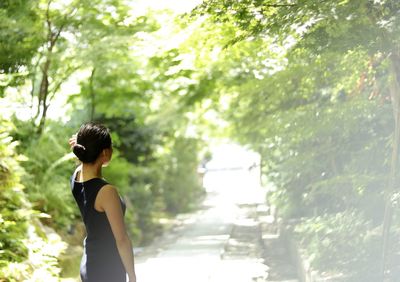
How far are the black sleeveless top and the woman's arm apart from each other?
5 cm

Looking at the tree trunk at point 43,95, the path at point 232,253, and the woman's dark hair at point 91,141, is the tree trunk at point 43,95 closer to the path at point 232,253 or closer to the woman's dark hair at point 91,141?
the path at point 232,253

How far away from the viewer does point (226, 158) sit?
22.3 feet

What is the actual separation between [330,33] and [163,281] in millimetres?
1697

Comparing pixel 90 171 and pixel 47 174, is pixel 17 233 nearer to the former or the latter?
pixel 47 174

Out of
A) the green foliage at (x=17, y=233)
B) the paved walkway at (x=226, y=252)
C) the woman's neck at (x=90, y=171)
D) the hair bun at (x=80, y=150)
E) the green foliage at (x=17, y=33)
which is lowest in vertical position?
the paved walkway at (x=226, y=252)

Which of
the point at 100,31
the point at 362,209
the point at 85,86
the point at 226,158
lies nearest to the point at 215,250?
the point at 362,209

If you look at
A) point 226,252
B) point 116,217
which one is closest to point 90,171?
point 116,217

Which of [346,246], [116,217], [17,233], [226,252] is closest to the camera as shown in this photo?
[116,217]

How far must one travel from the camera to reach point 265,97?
3680 mm

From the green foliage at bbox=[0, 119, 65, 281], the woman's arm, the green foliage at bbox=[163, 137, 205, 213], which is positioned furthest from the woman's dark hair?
the green foliage at bbox=[163, 137, 205, 213]

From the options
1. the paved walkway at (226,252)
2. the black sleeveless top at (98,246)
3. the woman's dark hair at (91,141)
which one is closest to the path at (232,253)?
the paved walkway at (226,252)

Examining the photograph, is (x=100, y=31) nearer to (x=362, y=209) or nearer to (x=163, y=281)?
(x=163, y=281)

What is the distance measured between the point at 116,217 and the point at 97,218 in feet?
0.35

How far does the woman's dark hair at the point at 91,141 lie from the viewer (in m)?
1.79
